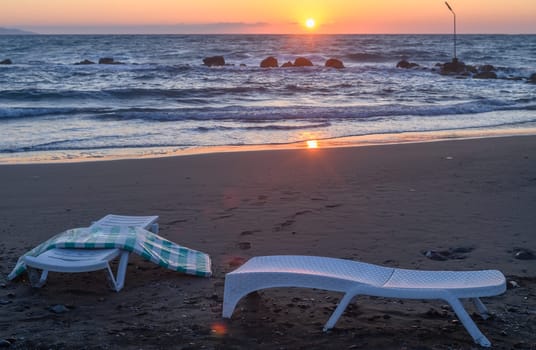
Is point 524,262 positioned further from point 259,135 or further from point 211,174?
point 259,135

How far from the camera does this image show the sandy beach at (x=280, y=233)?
3.86m

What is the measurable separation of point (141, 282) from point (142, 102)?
1592cm

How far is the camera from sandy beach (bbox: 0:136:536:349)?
386cm

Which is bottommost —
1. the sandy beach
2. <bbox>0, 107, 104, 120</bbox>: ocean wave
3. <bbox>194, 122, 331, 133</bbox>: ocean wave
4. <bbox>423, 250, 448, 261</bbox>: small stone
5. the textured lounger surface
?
<bbox>423, 250, 448, 261</bbox>: small stone

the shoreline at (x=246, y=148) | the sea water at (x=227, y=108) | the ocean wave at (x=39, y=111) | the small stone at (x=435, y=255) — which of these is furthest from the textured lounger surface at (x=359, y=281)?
the ocean wave at (x=39, y=111)

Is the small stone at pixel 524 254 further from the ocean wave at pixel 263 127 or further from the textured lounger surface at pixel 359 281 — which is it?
the ocean wave at pixel 263 127

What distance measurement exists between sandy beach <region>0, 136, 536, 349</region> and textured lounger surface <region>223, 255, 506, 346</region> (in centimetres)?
19

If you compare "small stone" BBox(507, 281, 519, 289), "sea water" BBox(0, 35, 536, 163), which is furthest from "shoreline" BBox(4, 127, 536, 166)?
"small stone" BBox(507, 281, 519, 289)

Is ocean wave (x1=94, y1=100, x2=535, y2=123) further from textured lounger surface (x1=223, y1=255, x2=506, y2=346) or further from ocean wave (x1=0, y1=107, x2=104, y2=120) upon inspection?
textured lounger surface (x1=223, y1=255, x2=506, y2=346)

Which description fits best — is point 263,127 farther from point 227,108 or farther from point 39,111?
point 39,111

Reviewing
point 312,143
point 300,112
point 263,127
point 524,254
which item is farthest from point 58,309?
point 300,112

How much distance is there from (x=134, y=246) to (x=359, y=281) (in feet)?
5.66

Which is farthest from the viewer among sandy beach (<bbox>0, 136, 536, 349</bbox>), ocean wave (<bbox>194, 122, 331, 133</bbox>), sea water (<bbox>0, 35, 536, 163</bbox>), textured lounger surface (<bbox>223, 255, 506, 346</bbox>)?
ocean wave (<bbox>194, 122, 331, 133</bbox>)

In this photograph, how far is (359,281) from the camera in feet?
12.4
